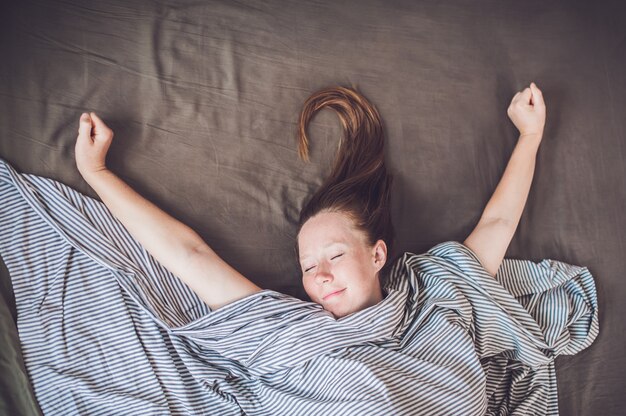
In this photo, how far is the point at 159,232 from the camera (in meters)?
1.12

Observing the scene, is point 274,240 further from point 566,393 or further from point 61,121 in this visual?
point 566,393

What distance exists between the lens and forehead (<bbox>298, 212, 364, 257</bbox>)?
114cm

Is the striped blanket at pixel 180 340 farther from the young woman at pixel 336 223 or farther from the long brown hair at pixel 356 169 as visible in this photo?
the long brown hair at pixel 356 169

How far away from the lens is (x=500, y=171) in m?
1.44

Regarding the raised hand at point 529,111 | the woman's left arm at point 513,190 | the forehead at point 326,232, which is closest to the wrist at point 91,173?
the forehead at point 326,232

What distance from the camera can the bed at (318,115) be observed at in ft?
3.99

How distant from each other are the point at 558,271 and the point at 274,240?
70 cm

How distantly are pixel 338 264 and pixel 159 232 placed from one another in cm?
37

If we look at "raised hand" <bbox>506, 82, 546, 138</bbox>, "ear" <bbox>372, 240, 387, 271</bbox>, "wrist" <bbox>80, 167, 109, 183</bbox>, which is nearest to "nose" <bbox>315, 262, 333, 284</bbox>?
"ear" <bbox>372, 240, 387, 271</bbox>

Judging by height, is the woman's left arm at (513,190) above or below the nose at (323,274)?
above

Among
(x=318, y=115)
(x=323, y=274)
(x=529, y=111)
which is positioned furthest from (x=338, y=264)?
(x=529, y=111)

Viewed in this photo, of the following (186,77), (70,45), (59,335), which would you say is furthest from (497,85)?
(59,335)

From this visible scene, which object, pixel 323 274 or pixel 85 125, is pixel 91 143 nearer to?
pixel 85 125

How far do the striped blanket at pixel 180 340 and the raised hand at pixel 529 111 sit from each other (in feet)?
1.68
